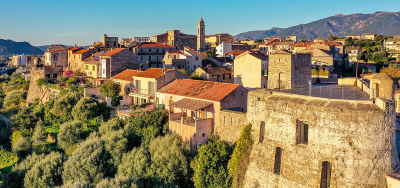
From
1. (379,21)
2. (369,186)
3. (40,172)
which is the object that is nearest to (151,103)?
(40,172)

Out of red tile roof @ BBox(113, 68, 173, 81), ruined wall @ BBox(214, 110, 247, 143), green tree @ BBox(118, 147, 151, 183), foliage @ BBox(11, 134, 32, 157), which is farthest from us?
red tile roof @ BBox(113, 68, 173, 81)

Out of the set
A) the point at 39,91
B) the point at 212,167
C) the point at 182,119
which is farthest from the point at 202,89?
the point at 39,91

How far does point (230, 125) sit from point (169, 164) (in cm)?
403

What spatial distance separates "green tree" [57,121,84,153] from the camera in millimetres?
27877

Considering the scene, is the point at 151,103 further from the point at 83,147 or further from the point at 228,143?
the point at 228,143

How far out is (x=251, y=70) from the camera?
104 ft

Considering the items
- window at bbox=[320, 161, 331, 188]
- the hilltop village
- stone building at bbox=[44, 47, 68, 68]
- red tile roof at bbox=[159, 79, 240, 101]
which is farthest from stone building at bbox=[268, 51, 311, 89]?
stone building at bbox=[44, 47, 68, 68]

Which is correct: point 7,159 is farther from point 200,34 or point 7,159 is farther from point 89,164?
point 200,34

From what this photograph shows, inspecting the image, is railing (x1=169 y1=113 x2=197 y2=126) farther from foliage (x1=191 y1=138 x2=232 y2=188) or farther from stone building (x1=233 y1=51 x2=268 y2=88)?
stone building (x1=233 y1=51 x2=268 y2=88)

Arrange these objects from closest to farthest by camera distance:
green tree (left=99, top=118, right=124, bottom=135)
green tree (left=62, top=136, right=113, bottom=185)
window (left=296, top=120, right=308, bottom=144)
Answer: window (left=296, top=120, right=308, bottom=144) < green tree (left=62, top=136, right=113, bottom=185) < green tree (left=99, top=118, right=124, bottom=135)

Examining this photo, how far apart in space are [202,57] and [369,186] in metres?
37.7

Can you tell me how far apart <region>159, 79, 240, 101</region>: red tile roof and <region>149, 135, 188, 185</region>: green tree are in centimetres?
367

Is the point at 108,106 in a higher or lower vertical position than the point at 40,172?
higher

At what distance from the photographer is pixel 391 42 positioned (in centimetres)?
6688
